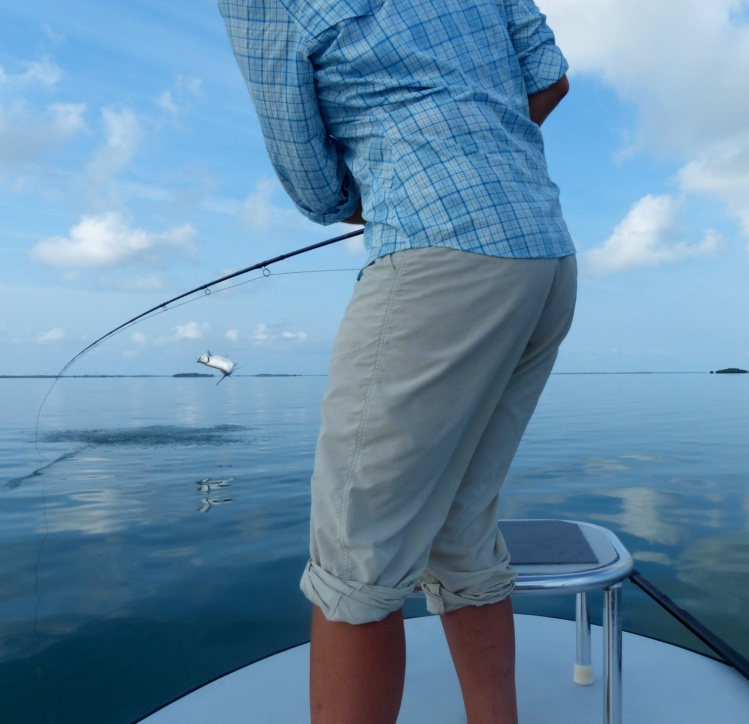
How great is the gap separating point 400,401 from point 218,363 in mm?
6085

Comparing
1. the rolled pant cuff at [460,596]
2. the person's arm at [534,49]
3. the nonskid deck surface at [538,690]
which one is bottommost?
the nonskid deck surface at [538,690]

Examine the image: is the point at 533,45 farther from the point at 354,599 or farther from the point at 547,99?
the point at 354,599

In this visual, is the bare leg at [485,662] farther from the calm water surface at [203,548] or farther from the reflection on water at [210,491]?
the reflection on water at [210,491]

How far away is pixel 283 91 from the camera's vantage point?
3.13ft

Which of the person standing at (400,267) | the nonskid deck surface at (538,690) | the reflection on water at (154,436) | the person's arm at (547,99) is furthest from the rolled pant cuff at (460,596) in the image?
the reflection on water at (154,436)

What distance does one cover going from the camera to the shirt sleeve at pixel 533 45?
43.9 inches

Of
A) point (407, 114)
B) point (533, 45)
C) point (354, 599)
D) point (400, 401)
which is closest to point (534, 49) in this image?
point (533, 45)

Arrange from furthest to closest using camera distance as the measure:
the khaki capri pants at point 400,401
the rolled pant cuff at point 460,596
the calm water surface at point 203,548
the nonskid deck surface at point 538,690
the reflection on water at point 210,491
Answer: the reflection on water at point 210,491 < the calm water surface at point 203,548 < the nonskid deck surface at point 538,690 < the rolled pant cuff at point 460,596 < the khaki capri pants at point 400,401

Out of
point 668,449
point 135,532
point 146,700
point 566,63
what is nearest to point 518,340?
point 566,63

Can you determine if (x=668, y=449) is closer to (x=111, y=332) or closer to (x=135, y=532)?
(x=135, y=532)

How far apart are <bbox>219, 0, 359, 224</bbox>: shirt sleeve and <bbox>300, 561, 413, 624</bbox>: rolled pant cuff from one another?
2.04 ft

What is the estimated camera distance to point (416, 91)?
930 mm

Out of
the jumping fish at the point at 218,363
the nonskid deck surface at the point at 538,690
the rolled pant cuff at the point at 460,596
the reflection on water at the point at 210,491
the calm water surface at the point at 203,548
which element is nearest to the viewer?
the rolled pant cuff at the point at 460,596

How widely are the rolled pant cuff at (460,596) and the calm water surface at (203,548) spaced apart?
4.26ft
